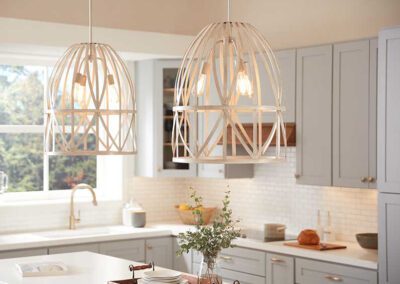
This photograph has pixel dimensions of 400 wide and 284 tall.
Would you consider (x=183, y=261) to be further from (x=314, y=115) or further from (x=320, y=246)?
(x=314, y=115)

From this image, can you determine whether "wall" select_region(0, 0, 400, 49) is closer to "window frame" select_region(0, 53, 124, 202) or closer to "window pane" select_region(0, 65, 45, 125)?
"window frame" select_region(0, 53, 124, 202)

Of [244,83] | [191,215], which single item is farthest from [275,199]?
[244,83]

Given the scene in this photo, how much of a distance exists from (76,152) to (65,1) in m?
3.03

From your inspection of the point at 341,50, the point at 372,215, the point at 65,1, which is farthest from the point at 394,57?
the point at 65,1

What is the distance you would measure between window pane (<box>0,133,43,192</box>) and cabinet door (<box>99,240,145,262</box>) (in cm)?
103

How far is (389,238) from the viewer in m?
4.64

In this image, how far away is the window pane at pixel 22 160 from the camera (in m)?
6.39

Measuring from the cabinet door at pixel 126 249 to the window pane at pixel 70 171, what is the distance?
3.28 ft

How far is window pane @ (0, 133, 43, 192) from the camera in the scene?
6391mm

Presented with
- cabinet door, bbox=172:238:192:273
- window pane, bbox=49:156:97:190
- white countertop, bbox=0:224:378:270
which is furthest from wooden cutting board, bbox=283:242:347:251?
window pane, bbox=49:156:97:190

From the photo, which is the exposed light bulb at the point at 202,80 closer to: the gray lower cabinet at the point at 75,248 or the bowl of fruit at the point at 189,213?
the gray lower cabinet at the point at 75,248

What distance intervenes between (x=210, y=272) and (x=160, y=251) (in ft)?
9.87

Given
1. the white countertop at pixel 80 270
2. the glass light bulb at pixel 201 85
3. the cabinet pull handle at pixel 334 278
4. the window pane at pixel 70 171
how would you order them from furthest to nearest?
the window pane at pixel 70 171 < the cabinet pull handle at pixel 334 278 < the white countertop at pixel 80 270 < the glass light bulb at pixel 201 85

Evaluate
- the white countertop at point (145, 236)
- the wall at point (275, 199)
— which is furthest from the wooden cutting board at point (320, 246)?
the wall at point (275, 199)
